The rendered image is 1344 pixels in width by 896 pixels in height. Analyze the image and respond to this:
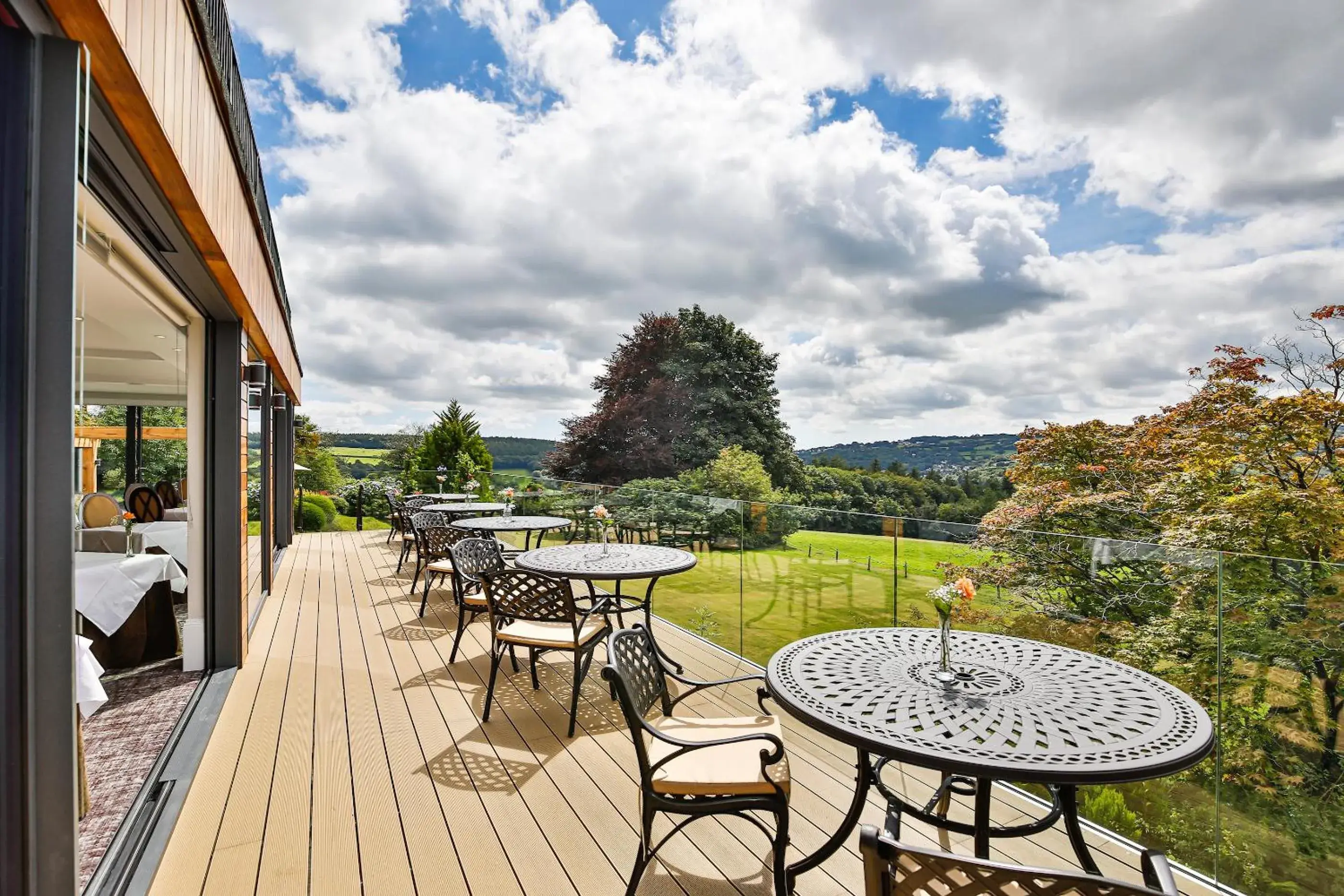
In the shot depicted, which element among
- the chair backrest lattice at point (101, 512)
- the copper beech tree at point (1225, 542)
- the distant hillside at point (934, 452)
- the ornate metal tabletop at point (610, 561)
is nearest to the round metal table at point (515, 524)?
the ornate metal tabletop at point (610, 561)

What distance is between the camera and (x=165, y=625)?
173 inches

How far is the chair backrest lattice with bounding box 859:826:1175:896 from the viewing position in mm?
1000

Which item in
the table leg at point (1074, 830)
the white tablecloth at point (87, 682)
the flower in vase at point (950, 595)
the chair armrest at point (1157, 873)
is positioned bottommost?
the table leg at point (1074, 830)

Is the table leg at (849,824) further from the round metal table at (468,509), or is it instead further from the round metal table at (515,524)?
the round metal table at (468,509)

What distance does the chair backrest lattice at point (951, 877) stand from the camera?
A: 3.28ft

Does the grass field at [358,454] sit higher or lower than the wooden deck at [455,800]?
higher

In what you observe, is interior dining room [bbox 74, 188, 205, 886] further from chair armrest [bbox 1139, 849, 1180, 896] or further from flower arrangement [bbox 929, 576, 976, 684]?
chair armrest [bbox 1139, 849, 1180, 896]

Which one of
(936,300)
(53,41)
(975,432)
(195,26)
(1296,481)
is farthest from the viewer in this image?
(936,300)

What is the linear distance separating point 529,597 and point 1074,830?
8.90 ft

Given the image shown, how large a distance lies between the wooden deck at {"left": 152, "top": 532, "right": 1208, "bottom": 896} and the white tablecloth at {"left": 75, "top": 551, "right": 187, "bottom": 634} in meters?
0.82

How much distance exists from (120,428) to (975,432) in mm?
12802

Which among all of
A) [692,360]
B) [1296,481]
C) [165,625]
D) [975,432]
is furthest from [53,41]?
[692,360]

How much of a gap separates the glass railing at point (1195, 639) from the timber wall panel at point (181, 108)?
3389mm

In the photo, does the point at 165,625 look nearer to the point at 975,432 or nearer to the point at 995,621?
the point at 995,621
